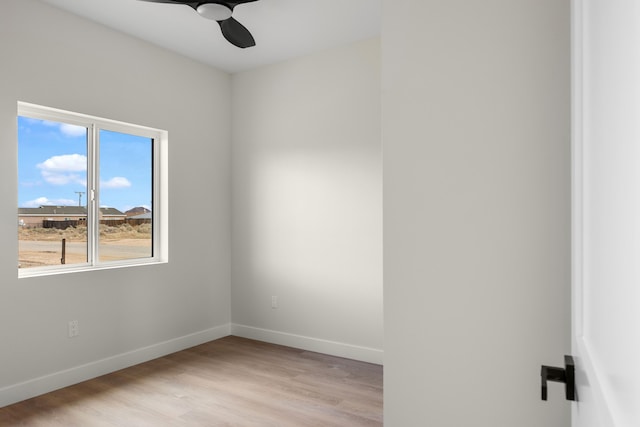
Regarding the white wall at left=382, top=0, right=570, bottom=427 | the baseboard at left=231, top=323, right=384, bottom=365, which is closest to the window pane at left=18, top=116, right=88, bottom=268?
the baseboard at left=231, top=323, right=384, bottom=365

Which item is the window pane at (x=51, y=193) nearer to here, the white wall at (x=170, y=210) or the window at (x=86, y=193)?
the window at (x=86, y=193)

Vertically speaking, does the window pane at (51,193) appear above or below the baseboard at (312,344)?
above

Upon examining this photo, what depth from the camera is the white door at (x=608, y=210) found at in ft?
1.20

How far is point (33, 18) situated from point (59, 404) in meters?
2.64

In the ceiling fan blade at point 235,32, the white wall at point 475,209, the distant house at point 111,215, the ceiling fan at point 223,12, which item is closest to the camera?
the white wall at point 475,209

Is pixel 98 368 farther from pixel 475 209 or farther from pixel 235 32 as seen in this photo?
pixel 475 209

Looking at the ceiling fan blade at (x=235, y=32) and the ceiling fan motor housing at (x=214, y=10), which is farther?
the ceiling fan blade at (x=235, y=32)

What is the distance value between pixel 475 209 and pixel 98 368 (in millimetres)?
3198

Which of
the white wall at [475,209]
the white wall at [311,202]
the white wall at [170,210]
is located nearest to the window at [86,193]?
the white wall at [170,210]

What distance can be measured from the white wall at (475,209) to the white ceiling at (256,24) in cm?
186

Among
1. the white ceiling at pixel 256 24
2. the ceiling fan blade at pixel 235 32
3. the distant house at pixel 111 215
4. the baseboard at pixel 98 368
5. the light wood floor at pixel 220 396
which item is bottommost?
the light wood floor at pixel 220 396

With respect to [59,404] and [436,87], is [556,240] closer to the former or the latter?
[436,87]

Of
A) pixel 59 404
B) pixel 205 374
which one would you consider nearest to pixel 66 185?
pixel 59 404

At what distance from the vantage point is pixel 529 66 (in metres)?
1.24
